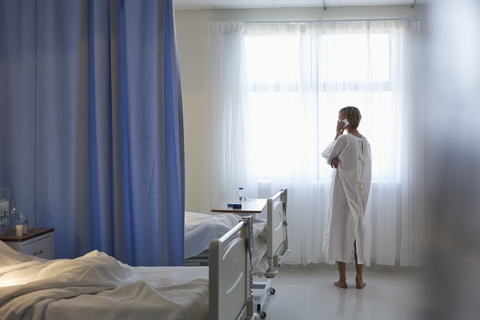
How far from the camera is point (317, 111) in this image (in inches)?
164

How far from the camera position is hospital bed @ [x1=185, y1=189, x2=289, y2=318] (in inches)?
108

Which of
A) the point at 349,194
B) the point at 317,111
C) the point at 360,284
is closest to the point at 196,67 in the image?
the point at 317,111

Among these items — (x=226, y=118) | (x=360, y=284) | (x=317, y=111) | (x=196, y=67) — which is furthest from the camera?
(x=196, y=67)

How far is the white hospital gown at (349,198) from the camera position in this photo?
3500 millimetres

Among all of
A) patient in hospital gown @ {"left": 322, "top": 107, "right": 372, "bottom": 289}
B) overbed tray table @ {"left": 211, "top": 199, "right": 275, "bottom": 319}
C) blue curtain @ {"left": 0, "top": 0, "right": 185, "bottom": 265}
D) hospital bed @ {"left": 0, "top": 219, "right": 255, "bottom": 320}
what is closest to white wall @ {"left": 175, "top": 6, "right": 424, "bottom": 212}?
overbed tray table @ {"left": 211, "top": 199, "right": 275, "bottom": 319}

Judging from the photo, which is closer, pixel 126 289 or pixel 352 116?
pixel 126 289

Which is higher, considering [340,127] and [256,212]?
[340,127]

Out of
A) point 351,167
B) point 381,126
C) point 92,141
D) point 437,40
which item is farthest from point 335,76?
point 437,40

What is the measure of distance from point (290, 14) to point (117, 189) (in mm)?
2838

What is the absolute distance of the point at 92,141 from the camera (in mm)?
2475

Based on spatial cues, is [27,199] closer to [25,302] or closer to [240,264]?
[25,302]

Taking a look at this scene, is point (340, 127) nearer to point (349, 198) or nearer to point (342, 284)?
point (349, 198)

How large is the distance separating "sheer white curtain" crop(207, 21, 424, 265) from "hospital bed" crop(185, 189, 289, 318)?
996 millimetres

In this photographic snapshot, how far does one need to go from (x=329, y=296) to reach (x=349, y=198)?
83 cm
